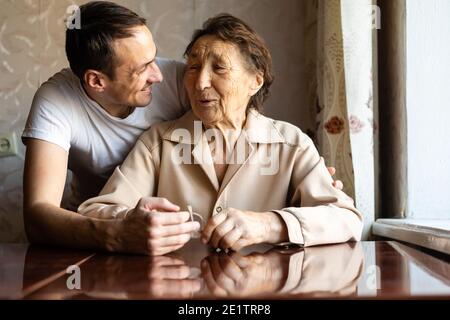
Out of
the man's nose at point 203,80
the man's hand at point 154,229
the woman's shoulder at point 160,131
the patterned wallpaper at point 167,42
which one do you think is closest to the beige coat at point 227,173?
the woman's shoulder at point 160,131

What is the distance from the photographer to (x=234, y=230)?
1076mm

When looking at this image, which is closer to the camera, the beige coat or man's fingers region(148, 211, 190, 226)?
man's fingers region(148, 211, 190, 226)

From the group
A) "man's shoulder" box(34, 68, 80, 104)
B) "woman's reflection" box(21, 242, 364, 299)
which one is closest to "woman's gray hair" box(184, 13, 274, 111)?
"man's shoulder" box(34, 68, 80, 104)

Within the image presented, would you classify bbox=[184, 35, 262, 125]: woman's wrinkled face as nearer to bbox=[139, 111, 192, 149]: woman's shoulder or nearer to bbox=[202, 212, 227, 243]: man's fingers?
bbox=[139, 111, 192, 149]: woman's shoulder

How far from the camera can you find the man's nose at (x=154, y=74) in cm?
155

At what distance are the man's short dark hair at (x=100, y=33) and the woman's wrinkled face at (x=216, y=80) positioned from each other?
225mm

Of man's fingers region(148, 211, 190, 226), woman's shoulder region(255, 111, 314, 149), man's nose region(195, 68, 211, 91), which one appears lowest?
man's fingers region(148, 211, 190, 226)

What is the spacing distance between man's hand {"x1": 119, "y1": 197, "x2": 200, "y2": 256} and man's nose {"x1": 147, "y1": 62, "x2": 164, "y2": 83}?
563mm

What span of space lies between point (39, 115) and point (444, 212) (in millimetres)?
1207

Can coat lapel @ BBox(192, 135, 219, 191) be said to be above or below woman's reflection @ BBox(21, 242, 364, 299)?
above

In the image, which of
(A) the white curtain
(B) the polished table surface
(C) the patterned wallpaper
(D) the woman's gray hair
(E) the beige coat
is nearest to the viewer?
(B) the polished table surface

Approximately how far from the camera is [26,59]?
2.20 m

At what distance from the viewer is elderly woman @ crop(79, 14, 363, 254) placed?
1394mm
